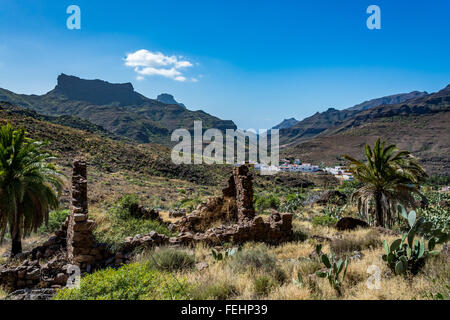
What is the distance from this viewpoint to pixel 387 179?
1053cm

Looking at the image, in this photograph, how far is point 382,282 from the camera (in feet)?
14.4

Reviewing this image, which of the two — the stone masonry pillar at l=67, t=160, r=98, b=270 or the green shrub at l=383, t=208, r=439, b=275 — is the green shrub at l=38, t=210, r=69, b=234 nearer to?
the stone masonry pillar at l=67, t=160, r=98, b=270

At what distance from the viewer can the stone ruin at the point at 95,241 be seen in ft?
19.4

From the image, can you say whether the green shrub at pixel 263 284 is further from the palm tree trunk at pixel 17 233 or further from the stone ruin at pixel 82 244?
the palm tree trunk at pixel 17 233

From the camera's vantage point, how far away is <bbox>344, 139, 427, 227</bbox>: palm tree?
1031cm

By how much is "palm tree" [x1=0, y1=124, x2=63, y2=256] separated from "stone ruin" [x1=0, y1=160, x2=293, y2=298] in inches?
36.7

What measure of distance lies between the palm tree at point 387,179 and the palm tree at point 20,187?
11590 mm

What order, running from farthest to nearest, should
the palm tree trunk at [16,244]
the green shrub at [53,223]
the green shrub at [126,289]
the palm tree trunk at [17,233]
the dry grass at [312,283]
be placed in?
1. the green shrub at [53,223]
2. the palm tree trunk at [16,244]
3. the palm tree trunk at [17,233]
4. the dry grass at [312,283]
5. the green shrub at [126,289]

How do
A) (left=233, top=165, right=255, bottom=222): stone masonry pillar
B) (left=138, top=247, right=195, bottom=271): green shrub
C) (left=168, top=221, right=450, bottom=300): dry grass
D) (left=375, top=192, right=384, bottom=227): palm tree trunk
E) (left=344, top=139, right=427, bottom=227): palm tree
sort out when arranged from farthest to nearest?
(left=375, top=192, right=384, bottom=227): palm tree trunk → (left=233, top=165, right=255, bottom=222): stone masonry pillar → (left=344, top=139, right=427, bottom=227): palm tree → (left=138, top=247, right=195, bottom=271): green shrub → (left=168, top=221, right=450, bottom=300): dry grass

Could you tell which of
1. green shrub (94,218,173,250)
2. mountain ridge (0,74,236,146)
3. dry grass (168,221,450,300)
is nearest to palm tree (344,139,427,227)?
dry grass (168,221,450,300)

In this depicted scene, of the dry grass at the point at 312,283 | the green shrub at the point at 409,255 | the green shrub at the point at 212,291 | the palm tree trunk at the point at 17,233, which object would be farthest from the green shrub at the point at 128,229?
the green shrub at the point at 409,255
